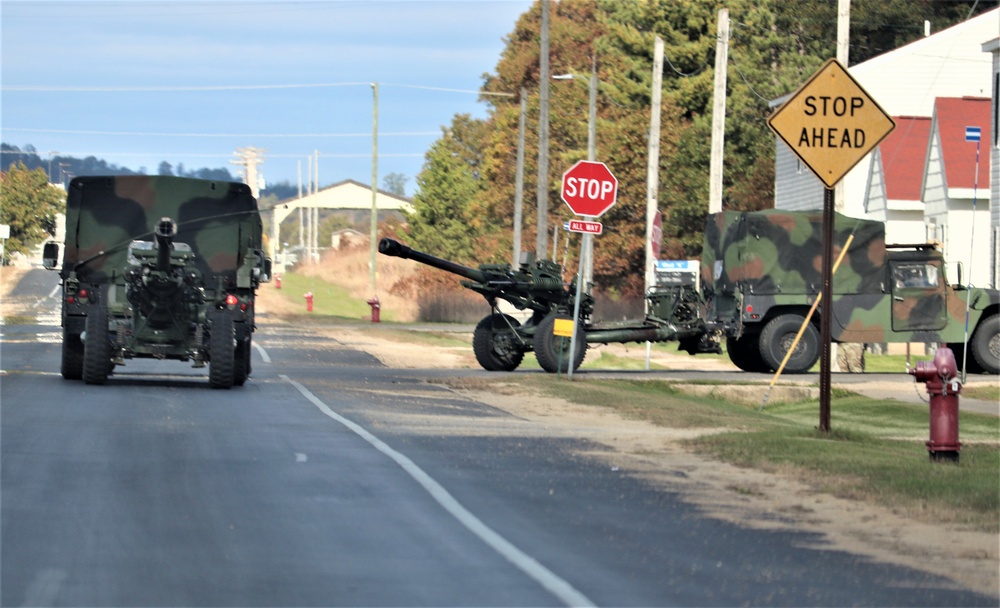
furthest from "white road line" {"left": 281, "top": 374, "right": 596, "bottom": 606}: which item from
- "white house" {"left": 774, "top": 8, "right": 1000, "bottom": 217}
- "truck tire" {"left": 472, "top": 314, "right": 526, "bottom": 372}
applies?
"white house" {"left": 774, "top": 8, "right": 1000, "bottom": 217}

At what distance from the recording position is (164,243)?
2059cm

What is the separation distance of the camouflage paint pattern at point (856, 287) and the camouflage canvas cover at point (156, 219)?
9.67 m

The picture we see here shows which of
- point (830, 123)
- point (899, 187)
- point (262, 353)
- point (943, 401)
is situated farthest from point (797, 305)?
point (899, 187)


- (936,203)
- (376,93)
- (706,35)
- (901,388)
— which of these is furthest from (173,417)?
(376,93)

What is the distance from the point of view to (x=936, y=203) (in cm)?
4025

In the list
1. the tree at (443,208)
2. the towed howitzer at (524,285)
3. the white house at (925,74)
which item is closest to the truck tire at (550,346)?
the towed howitzer at (524,285)

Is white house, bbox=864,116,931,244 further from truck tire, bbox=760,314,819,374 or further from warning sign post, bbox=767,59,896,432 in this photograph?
warning sign post, bbox=767,59,896,432

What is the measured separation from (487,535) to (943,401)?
A: 552cm

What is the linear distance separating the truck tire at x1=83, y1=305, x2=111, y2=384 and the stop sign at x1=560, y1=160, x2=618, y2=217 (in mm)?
7285

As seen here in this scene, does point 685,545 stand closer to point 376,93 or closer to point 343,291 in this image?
point 376,93

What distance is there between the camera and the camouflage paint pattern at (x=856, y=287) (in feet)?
91.0

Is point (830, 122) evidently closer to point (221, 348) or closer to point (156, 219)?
point (221, 348)

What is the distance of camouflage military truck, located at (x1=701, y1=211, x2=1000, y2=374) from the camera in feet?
91.0

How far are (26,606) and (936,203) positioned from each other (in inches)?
1420
